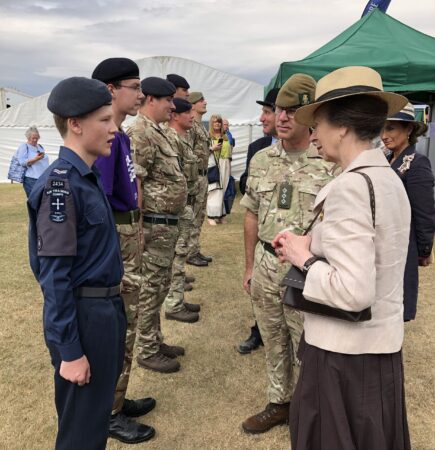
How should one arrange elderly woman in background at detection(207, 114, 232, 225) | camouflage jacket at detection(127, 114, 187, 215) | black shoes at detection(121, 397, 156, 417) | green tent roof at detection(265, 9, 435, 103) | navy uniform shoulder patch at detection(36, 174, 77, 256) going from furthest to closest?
elderly woman in background at detection(207, 114, 232, 225), green tent roof at detection(265, 9, 435, 103), camouflage jacket at detection(127, 114, 187, 215), black shoes at detection(121, 397, 156, 417), navy uniform shoulder patch at detection(36, 174, 77, 256)

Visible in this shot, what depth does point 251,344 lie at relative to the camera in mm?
3730

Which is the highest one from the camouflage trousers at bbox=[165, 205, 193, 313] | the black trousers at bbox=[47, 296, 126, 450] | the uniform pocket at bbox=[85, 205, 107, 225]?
the uniform pocket at bbox=[85, 205, 107, 225]

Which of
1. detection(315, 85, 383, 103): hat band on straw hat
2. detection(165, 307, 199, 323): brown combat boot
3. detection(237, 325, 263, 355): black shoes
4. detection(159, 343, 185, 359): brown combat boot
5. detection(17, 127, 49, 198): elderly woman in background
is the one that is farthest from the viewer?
detection(17, 127, 49, 198): elderly woman in background

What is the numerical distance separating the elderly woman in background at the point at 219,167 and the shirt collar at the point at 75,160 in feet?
21.3

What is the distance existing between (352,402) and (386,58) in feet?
19.3

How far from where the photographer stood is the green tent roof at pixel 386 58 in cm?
591

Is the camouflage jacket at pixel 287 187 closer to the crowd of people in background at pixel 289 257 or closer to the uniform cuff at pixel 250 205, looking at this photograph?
the crowd of people in background at pixel 289 257

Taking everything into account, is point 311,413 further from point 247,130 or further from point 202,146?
point 247,130

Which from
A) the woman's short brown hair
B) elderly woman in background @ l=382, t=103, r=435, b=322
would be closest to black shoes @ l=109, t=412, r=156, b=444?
elderly woman in background @ l=382, t=103, r=435, b=322

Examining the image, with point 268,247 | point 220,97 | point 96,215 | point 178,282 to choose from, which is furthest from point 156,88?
point 220,97

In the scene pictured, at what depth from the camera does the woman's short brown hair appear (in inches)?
54.9

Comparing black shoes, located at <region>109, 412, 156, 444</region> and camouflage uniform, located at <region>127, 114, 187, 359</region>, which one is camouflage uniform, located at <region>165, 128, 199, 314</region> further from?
black shoes, located at <region>109, 412, 156, 444</region>

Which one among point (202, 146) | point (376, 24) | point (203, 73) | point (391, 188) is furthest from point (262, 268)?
point (203, 73)

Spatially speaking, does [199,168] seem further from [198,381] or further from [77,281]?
[77,281]
